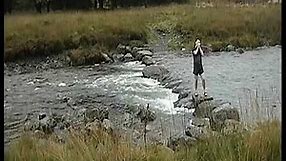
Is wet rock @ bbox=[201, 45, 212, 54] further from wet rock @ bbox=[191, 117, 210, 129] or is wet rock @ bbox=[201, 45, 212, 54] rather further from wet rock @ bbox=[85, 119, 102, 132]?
wet rock @ bbox=[85, 119, 102, 132]

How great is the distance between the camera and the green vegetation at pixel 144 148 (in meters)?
1.32

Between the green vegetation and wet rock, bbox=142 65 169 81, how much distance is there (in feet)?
0.59

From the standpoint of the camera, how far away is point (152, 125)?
1414 millimetres

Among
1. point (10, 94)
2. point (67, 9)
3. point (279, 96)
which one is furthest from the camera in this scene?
point (279, 96)

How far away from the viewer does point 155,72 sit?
4.65 ft

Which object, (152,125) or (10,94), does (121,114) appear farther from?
(10,94)

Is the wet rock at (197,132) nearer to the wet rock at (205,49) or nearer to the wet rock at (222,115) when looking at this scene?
the wet rock at (222,115)

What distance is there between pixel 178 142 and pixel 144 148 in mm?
94

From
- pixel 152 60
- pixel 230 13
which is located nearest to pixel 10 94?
pixel 152 60

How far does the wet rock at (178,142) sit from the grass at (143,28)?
25 centimetres

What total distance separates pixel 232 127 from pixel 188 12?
A: 0.34 metres

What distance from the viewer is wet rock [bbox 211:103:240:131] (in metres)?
1.45

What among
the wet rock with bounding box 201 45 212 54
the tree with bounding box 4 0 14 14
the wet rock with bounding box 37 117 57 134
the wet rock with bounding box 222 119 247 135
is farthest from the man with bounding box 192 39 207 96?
the tree with bounding box 4 0 14 14

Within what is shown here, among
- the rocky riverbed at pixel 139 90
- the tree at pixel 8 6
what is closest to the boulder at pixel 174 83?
the rocky riverbed at pixel 139 90
